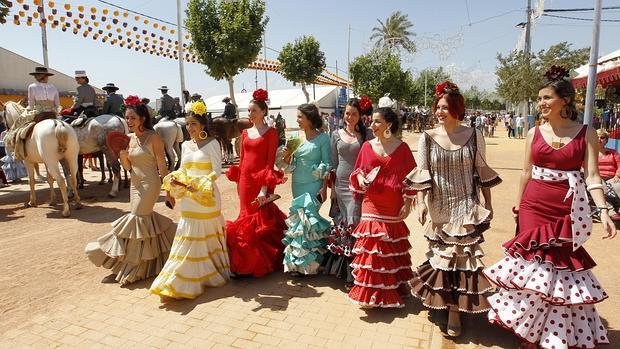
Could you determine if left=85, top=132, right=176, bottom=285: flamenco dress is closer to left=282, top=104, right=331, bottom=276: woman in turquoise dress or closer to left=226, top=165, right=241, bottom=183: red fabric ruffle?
left=226, top=165, right=241, bottom=183: red fabric ruffle

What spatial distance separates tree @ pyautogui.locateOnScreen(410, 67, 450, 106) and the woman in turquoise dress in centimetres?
5316

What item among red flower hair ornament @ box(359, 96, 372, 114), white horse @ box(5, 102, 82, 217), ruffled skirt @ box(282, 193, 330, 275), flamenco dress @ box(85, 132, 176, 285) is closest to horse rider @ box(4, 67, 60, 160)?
white horse @ box(5, 102, 82, 217)

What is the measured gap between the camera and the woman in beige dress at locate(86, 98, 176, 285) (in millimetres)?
4309

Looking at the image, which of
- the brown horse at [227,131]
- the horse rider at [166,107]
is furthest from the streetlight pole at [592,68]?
the horse rider at [166,107]

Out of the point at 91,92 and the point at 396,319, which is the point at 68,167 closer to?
the point at 91,92

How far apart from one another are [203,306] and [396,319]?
6.07ft

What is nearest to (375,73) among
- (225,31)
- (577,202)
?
(225,31)

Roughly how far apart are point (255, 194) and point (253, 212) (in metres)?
0.23

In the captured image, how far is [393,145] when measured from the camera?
12.2 ft

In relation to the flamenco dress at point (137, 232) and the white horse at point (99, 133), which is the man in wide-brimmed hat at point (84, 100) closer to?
the white horse at point (99, 133)

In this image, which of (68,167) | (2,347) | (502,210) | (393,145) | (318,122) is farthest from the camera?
(68,167)

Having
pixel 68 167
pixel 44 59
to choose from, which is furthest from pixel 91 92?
pixel 44 59

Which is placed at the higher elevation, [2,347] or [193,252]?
[193,252]

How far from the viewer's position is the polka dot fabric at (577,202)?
8.80ft
